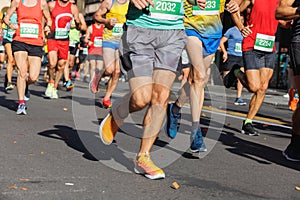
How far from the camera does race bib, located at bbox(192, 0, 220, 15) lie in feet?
20.9

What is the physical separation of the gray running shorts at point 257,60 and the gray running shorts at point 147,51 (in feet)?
10.4

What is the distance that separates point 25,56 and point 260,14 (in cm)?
352

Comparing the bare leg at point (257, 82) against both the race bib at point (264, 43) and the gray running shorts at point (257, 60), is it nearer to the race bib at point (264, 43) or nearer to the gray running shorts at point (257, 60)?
the gray running shorts at point (257, 60)

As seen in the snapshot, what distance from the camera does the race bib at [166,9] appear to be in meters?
5.18

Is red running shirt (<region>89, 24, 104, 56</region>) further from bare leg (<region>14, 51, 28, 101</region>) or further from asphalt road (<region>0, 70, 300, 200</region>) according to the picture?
asphalt road (<region>0, 70, 300, 200</region>)

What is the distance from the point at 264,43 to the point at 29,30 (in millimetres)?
3537

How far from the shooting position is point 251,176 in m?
5.18

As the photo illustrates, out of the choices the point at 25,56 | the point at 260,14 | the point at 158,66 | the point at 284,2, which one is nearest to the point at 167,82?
the point at 158,66

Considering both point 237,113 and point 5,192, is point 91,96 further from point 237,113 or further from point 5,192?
point 5,192

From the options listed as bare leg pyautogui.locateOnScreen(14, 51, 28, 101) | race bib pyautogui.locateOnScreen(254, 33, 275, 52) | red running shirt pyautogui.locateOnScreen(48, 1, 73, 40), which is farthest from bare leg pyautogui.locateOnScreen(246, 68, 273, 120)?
red running shirt pyautogui.locateOnScreen(48, 1, 73, 40)

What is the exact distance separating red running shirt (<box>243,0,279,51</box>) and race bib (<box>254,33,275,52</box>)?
1.9 inches

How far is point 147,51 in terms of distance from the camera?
5160mm

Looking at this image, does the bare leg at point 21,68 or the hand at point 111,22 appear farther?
the bare leg at point 21,68

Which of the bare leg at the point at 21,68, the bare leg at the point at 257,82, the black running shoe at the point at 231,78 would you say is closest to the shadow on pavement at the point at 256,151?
the bare leg at the point at 257,82
